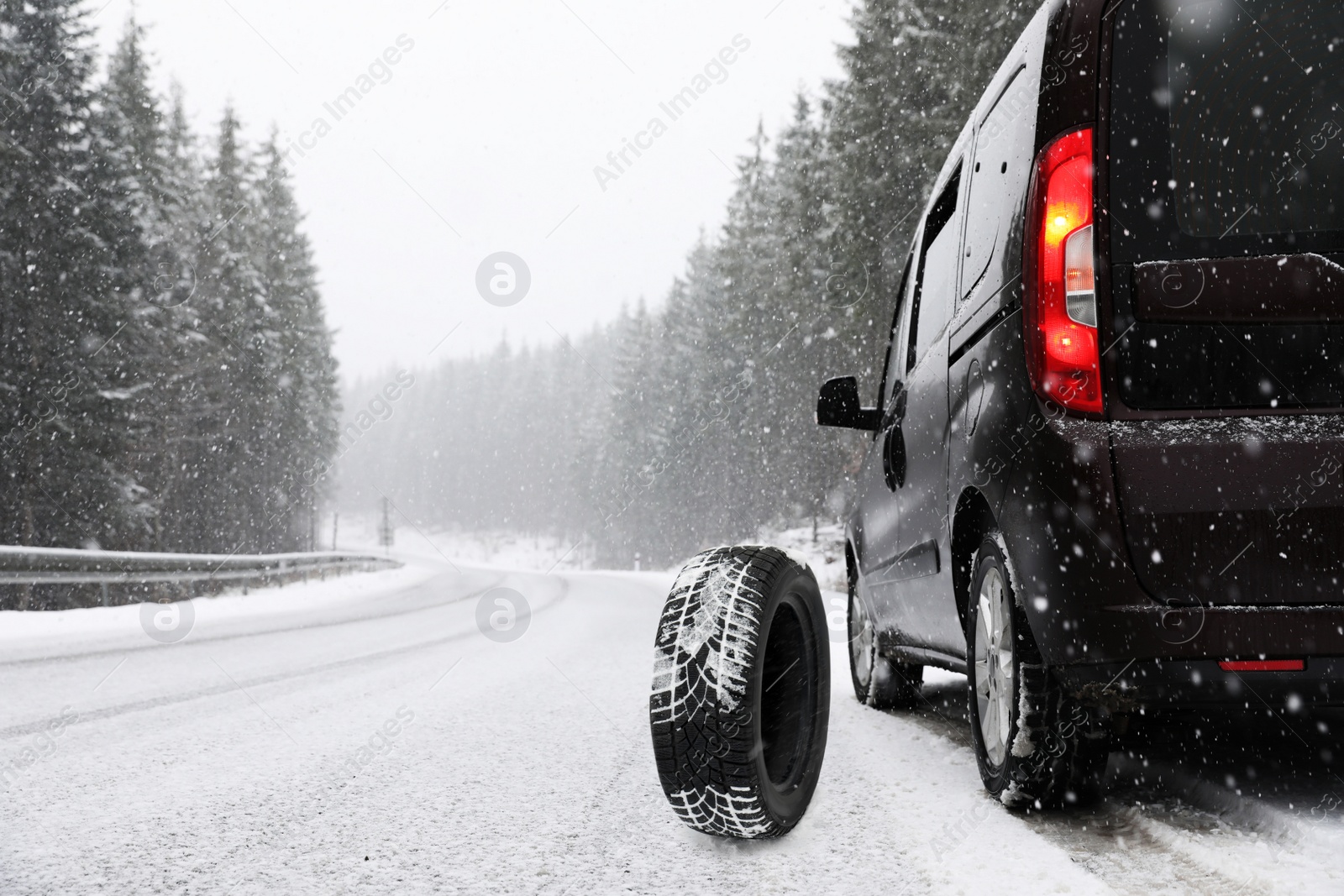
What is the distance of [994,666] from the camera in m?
2.87

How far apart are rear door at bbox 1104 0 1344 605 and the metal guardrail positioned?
12260 mm

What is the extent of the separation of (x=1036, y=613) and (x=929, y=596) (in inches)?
44.7

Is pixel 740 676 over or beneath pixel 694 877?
over

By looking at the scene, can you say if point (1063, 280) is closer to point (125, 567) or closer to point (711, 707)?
point (711, 707)

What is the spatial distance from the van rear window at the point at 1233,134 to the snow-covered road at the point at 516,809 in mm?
1482

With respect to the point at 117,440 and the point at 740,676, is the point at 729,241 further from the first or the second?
the point at 740,676

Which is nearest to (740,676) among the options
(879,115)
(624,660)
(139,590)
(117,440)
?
(624,660)

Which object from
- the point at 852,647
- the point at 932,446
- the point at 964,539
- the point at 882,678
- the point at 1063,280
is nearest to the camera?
the point at 1063,280

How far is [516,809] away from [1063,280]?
7.01 ft

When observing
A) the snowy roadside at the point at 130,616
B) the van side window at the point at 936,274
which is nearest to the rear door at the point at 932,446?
the van side window at the point at 936,274

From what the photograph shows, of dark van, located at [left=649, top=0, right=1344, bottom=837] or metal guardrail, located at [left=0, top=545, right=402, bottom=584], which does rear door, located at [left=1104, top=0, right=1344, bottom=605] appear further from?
metal guardrail, located at [left=0, top=545, right=402, bottom=584]

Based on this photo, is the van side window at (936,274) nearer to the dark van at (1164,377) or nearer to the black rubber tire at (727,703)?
the dark van at (1164,377)

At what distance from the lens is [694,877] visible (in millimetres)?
2219

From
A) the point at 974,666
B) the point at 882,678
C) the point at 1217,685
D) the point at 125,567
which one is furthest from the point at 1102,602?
the point at 125,567
